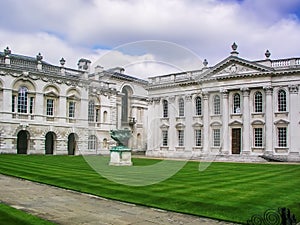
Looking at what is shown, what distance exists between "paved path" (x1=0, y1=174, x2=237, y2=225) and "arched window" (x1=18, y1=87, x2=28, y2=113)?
29.9m

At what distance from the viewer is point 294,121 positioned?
1582 inches

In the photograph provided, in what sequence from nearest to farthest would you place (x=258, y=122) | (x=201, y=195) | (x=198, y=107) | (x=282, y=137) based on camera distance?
(x=201, y=195)
(x=282, y=137)
(x=258, y=122)
(x=198, y=107)

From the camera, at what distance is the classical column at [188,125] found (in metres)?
49.2

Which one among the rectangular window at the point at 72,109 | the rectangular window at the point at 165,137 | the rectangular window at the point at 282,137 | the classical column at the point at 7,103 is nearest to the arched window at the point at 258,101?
the rectangular window at the point at 282,137

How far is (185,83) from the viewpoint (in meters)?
50.1

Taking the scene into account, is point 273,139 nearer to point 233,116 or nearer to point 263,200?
point 233,116

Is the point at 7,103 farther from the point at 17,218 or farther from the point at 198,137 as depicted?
the point at 17,218

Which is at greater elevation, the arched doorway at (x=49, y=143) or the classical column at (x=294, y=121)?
the classical column at (x=294, y=121)

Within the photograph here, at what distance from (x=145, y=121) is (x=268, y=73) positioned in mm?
26249

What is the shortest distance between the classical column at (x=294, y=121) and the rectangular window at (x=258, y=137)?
138 inches

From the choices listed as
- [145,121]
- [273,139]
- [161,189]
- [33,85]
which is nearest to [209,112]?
[273,139]

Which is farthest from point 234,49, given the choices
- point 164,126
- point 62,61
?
point 62,61

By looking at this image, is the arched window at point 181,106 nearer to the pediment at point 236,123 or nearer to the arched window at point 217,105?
the arched window at point 217,105

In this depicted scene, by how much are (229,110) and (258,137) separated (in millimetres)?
5111
